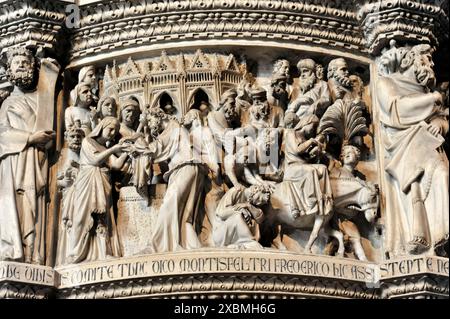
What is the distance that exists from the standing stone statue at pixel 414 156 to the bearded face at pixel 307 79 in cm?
61

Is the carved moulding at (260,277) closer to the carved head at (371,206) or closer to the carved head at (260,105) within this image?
the carved head at (371,206)

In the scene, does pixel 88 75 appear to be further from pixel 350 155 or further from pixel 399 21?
pixel 399 21

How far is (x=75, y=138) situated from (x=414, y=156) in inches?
122

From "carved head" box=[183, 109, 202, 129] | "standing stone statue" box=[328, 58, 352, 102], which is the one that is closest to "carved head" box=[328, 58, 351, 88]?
"standing stone statue" box=[328, 58, 352, 102]

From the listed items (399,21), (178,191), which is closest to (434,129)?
(399,21)

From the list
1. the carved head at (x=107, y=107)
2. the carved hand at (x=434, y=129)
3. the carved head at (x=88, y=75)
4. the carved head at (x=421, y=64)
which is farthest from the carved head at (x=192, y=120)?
the carved hand at (x=434, y=129)

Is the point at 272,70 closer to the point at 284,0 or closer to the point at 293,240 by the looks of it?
the point at 284,0

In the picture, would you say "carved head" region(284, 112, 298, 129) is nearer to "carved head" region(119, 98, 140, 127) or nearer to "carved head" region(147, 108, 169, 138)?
"carved head" region(147, 108, 169, 138)

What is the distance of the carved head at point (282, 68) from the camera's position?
1417cm

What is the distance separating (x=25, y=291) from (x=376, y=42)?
155 inches

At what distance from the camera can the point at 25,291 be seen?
13.3 m

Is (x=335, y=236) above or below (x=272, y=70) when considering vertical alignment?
below

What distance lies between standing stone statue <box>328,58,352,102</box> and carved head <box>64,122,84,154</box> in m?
2.34

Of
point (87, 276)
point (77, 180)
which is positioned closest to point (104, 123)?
point (77, 180)
